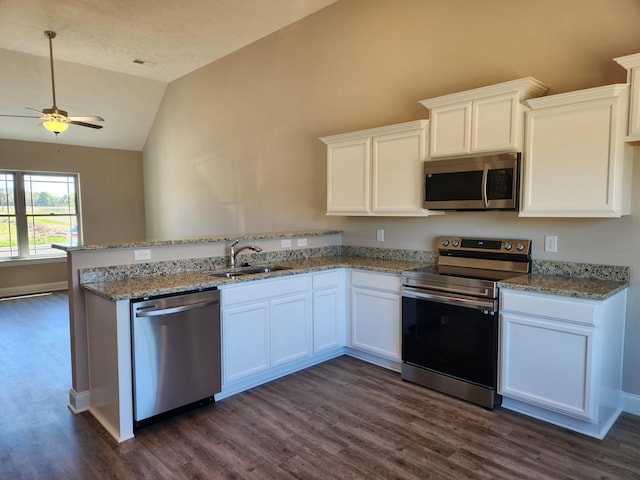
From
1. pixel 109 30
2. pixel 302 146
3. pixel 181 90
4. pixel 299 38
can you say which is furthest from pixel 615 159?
pixel 181 90

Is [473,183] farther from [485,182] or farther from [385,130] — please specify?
[385,130]

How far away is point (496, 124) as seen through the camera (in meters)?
2.91

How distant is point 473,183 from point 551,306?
1.04 meters

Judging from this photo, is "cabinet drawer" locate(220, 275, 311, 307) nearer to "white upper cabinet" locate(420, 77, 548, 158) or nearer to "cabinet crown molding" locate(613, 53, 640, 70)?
"white upper cabinet" locate(420, 77, 548, 158)

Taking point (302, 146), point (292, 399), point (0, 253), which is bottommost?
point (292, 399)

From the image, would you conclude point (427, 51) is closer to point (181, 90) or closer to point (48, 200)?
point (181, 90)

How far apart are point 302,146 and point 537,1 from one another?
2.70 metres

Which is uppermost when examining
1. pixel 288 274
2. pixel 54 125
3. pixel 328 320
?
pixel 54 125

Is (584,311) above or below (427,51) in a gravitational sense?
below

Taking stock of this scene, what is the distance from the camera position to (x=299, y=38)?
4.84 meters

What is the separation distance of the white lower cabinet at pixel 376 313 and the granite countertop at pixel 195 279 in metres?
0.11

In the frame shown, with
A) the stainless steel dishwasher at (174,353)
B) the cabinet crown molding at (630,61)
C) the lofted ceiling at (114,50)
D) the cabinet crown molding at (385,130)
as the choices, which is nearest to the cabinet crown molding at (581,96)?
the cabinet crown molding at (630,61)

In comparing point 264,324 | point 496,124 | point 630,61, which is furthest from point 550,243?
point 264,324

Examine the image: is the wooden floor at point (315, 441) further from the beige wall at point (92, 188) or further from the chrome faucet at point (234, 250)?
the beige wall at point (92, 188)
